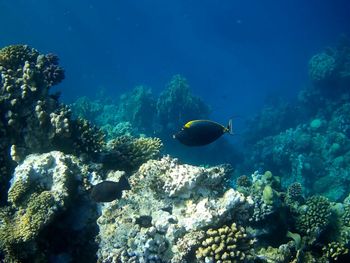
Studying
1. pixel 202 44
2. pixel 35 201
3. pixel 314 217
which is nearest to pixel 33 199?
pixel 35 201

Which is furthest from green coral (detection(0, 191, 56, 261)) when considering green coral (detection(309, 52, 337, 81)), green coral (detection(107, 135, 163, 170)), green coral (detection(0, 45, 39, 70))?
green coral (detection(309, 52, 337, 81))

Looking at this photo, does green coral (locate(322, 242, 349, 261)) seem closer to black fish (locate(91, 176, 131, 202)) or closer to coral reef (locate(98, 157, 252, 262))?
coral reef (locate(98, 157, 252, 262))

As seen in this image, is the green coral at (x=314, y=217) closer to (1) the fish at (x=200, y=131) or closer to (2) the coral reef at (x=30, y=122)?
(1) the fish at (x=200, y=131)

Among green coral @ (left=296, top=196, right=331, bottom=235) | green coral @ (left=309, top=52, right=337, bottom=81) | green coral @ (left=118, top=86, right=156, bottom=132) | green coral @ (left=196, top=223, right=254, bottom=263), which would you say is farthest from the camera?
green coral @ (left=309, top=52, right=337, bottom=81)

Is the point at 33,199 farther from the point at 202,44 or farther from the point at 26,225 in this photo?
the point at 202,44

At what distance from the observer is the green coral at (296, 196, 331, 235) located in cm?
596

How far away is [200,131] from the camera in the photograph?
502cm

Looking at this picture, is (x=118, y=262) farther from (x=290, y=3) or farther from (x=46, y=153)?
(x=290, y=3)

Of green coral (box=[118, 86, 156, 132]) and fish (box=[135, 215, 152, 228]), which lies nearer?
fish (box=[135, 215, 152, 228])

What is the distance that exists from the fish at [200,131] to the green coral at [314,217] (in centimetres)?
236

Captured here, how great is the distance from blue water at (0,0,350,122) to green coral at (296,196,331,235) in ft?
112

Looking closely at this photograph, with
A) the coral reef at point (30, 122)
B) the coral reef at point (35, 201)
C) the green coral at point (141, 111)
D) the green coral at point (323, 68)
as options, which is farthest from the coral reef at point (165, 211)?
the green coral at point (323, 68)

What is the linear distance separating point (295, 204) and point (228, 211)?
2709mm

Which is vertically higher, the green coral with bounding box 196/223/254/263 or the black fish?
the black fish
